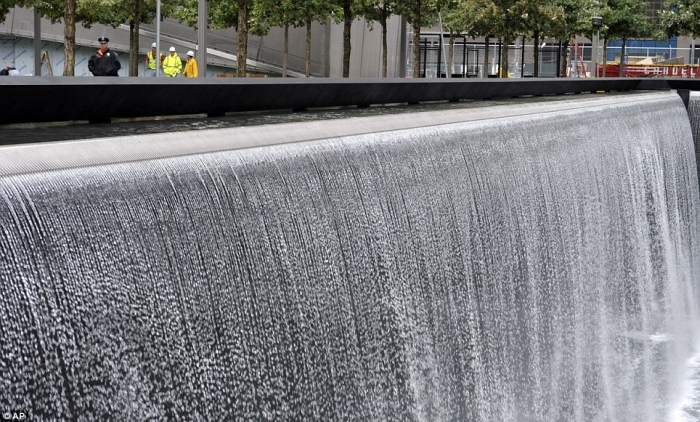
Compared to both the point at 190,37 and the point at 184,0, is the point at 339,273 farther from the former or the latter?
the point at 190,37

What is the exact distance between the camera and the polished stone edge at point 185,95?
4715 millimetres

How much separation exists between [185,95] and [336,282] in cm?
191

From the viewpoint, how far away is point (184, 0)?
30203mm

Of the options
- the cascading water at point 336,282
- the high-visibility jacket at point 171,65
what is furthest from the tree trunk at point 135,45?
the cascading water at point 336,282

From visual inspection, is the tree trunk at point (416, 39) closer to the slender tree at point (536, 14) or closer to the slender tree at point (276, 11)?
the slender tree at point (536, 14)

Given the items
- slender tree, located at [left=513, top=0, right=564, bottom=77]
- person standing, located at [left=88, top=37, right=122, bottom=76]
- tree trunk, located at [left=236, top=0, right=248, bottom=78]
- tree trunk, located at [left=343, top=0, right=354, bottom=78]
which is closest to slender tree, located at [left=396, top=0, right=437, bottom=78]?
tree trunk, located at [left=343, top=0, right=354, bottom=78]

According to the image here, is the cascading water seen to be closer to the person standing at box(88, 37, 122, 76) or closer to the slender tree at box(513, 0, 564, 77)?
the person standing at box(88, 37, 122, 76)

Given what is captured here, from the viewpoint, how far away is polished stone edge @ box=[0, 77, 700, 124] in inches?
186

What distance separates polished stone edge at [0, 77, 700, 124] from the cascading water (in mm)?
1254

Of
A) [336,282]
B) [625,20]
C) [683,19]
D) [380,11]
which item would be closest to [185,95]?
[336,282]

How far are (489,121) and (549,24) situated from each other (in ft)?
79.1

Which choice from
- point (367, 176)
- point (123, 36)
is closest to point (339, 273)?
point (367, 176)

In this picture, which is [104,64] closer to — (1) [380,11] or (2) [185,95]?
(2) [185,95]

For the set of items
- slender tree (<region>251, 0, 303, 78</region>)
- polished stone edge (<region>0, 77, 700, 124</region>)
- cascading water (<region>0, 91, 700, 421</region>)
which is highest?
slender tree (<region>251, 0, 303, 78</region>)
